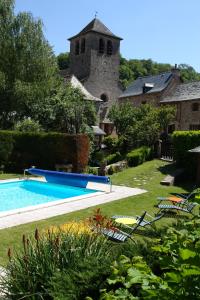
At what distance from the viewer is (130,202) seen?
49.2 ft

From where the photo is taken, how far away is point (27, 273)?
521 cm

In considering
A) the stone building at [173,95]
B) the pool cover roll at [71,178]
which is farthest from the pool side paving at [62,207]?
the stone building at [173,95]

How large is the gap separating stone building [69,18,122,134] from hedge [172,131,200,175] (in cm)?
2623

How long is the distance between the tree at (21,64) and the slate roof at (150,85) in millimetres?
19447

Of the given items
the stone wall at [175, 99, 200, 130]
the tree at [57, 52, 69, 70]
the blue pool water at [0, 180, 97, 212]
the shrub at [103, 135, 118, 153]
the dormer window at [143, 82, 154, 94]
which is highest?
the tree at [57, 52, 69, 70]

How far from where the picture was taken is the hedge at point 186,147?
870 inches

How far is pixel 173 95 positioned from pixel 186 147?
23.0 m

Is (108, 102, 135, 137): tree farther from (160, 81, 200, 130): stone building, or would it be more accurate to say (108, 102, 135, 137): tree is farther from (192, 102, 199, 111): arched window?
(192, 102, 199, 111): arched window

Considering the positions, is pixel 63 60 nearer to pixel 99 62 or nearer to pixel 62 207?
pixel 99 62

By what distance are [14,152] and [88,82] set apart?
28792mm

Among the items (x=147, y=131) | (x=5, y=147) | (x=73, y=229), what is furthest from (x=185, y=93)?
(x=73, y=229)

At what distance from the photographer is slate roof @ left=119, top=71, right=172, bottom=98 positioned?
4637cm

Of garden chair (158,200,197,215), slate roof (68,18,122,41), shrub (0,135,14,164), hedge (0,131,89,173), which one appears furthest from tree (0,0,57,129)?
slate roof (68,18,122,41)

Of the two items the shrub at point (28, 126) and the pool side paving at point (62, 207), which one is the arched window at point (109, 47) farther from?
the pool side paving at point (62, 207)
